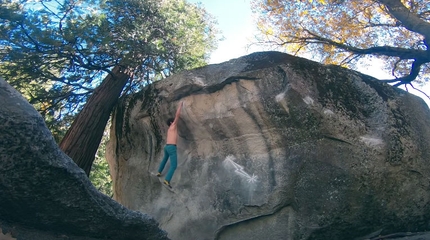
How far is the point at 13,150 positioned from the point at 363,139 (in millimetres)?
5323

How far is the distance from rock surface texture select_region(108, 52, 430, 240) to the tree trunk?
1650 mm

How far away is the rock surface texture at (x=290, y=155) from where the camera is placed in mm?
6952

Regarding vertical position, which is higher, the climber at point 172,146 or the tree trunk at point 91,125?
the tree trunk at point 91,125

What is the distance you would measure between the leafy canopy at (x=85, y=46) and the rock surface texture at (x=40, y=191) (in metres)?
5.57

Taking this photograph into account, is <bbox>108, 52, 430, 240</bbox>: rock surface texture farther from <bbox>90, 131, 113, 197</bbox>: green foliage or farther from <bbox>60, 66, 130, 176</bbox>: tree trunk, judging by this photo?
<bbox>90, 131, 113, 197</bbox>: green foliage

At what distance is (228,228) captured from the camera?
7.34 metres

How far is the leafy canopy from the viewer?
9172 mm

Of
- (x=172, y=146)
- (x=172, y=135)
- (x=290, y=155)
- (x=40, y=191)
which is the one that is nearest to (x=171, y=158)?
(x=172, y=146)

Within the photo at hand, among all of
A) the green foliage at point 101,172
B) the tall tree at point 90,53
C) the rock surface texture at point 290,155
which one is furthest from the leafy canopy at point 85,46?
the green foliage at point 101,172

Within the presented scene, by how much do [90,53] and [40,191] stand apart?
622 centimetres

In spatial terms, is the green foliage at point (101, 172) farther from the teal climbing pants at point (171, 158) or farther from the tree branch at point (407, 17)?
the tree branch at point (407, 17)

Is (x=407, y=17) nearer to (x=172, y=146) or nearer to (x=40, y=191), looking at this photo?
(x=172, y=146)

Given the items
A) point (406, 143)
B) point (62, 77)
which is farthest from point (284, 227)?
point (62, 77)

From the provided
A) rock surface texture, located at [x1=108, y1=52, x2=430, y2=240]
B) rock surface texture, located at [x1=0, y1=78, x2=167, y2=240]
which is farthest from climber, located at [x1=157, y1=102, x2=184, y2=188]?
rock surface texture, located at [x1=0, y1=78, x2=167, y2=240]
